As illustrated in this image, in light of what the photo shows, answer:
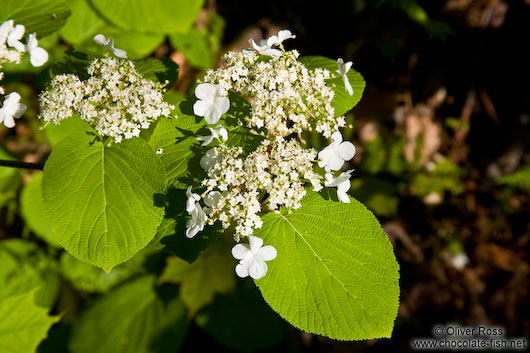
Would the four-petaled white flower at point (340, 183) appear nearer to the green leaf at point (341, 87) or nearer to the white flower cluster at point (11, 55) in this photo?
the green leaf at point (341, 87)

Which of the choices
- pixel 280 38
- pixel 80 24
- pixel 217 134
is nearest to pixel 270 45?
pixel 280 38

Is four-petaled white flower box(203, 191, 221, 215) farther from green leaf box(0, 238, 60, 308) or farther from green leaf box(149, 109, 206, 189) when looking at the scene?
green leaf box(0, 238, 60, 308)

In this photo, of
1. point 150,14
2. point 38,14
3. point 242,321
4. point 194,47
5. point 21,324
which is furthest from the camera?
point 194,47

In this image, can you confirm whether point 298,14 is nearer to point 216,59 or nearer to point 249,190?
point 216,59

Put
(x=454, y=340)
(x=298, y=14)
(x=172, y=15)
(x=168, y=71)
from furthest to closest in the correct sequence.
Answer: (x=298, y=14)
(x=454, y=340)
(x=172, y=15)
(x=168, y=71)

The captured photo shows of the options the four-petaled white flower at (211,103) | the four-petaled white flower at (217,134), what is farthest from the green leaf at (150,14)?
the four-petaled white flower at (217,134)

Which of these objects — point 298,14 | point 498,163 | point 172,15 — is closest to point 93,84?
point 172,15

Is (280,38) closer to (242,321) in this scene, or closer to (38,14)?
(38,14)
